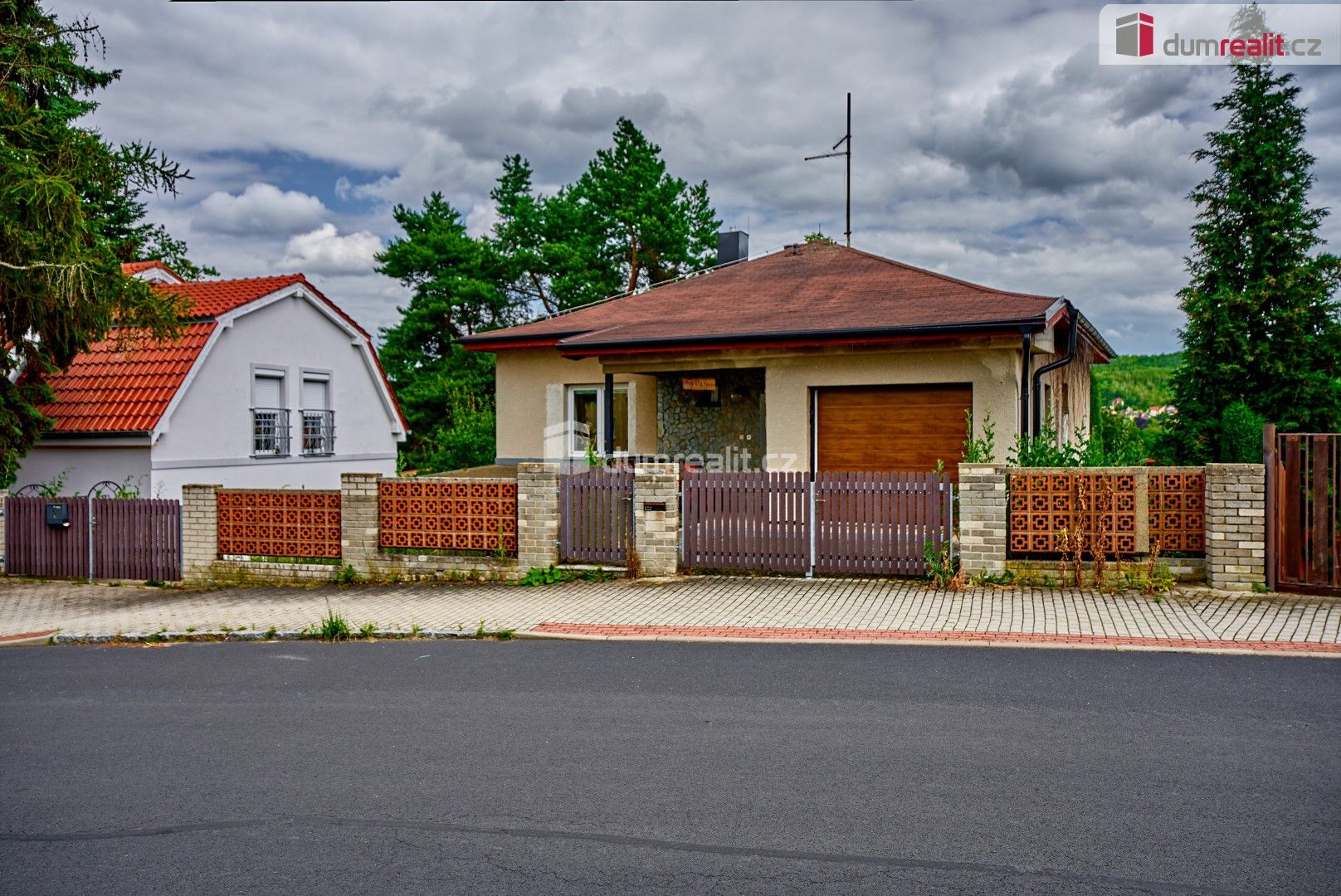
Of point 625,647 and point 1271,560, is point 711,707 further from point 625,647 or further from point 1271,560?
point 1271,560

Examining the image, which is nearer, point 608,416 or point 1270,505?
point 1270,505

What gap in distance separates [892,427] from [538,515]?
5675mm

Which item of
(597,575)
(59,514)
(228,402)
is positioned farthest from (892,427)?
(228,402)

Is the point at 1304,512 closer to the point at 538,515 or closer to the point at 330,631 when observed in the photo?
the point at 538,515

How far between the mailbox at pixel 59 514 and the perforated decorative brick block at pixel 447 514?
16.6ft

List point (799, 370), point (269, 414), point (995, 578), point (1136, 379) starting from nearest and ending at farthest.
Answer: point (995, 578), point (799, 370), point (269, 414), point (1136, 379)

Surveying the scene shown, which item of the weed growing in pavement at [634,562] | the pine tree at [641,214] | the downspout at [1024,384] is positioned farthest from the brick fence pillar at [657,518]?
the pine tree at [641,214]

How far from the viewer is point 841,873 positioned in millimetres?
4141

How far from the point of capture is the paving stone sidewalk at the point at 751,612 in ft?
29.5

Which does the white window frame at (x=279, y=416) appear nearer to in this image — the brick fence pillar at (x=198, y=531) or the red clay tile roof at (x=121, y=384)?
the red clay tile roof at (x=121, y=384)

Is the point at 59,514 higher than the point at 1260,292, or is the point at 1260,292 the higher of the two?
the point at 1260,292

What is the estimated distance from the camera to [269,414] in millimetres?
22016

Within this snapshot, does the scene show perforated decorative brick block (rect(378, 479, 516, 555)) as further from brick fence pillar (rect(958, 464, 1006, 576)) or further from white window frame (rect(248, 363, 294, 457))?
white window frame (rect(248, 363, 294, 457))

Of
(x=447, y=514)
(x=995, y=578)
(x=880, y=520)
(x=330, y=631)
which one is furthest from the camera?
(x=447, y=514)
